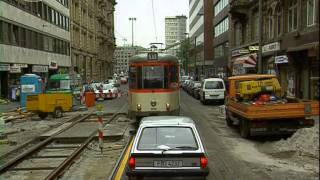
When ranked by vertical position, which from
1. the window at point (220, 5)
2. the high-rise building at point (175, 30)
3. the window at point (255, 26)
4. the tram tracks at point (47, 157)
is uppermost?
the high-rise building at point (175, 30)

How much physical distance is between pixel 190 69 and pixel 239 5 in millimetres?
84006

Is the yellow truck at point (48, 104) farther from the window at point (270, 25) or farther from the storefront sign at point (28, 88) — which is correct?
the window at point (270, 25)

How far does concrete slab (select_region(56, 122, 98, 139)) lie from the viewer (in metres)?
17.3

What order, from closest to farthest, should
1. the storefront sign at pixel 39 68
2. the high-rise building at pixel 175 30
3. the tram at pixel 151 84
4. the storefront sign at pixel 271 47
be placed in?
the tram at pixel 151 84 → the storefront sign at pixel 271 47 → the storefront sign at pixel 39 68 → the high-rise building at pixel 175 30

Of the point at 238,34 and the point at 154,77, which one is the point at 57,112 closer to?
the point at 154,77

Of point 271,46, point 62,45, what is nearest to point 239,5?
point 271,46

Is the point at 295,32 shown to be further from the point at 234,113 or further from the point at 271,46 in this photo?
the point at 234,113

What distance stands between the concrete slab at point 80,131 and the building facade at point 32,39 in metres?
18.9

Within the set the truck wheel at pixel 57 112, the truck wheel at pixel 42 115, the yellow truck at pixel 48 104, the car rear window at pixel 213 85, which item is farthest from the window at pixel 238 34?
the truck wheel at pixel 42 115

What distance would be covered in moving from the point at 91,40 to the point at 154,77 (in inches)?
2768

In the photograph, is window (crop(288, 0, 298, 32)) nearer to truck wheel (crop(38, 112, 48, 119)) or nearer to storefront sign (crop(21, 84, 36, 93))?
truck wheel (crop(38, 112, 48, 119))

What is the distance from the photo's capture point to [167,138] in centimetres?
827

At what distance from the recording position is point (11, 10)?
43.0 m

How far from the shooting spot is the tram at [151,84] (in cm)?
2005
